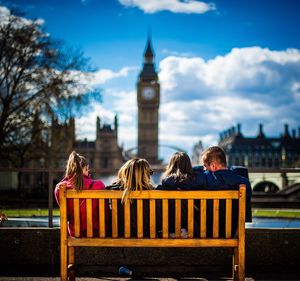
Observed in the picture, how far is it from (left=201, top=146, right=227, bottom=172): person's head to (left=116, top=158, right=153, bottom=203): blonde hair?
79cm

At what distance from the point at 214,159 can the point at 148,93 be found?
124405 millimetres

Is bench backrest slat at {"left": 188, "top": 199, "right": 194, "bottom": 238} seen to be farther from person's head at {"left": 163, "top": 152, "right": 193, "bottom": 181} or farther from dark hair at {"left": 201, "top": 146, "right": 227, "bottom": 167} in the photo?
dark hair at {"left": 201, "top": 146, "right": 227, "bottom": 167}

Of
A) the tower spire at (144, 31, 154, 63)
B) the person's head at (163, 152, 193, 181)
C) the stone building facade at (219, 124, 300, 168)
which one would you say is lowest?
the stone building facade at (219, 124, 300, 168)

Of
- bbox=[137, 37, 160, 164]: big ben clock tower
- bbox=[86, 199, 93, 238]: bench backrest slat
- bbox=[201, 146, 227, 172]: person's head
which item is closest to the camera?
bbox=[86, 199, 93, 238]: bench backrest slat

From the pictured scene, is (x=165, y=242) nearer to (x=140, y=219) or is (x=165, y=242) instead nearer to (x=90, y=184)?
(x=140, y=219)

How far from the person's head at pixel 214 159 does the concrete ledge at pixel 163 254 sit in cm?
123

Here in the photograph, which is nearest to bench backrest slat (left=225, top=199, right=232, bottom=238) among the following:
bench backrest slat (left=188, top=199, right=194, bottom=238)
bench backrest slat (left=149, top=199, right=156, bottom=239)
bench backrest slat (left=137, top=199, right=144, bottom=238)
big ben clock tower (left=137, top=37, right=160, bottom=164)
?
bench backrest slat (left=188, top=199, right=194, bottom=238)

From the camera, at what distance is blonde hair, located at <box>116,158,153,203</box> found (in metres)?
4.14

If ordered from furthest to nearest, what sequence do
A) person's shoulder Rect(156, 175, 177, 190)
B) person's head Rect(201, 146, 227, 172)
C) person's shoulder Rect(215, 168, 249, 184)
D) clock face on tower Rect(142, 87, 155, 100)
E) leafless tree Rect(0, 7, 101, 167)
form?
clock face on tower Rect(142, 87, 155, 100), leafless tree Rect(0, 7, 101, 167), person's head Rect(201, 146, 227, 172), person's shoulder Rect(215, 168, 249, 184), person's shoulder Rect(156, 175, 177, 190)

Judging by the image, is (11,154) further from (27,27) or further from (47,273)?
(47,273)

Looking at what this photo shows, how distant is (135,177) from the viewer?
4.16 meters

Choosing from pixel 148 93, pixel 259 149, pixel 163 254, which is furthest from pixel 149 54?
pixel 163 254

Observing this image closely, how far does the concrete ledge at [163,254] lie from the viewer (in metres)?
5.42

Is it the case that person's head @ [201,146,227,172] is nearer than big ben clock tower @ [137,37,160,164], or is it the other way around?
person's head @ [201,146,227,172]
